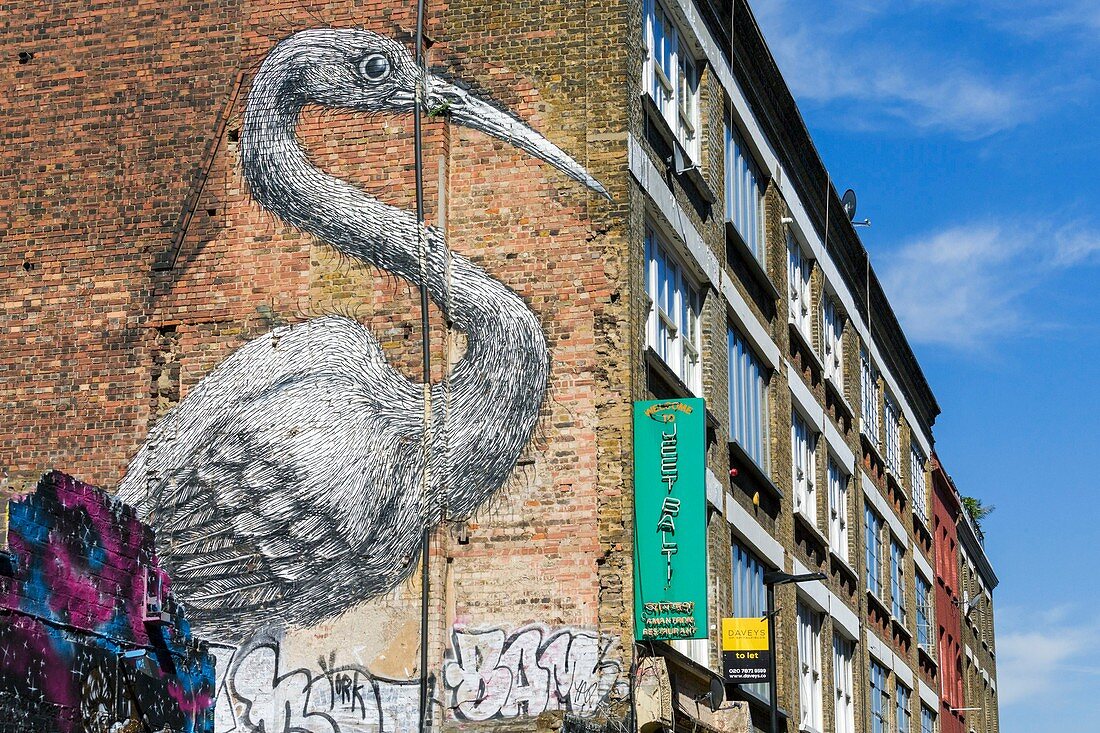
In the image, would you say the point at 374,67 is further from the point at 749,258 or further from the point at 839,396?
the point at 839,396

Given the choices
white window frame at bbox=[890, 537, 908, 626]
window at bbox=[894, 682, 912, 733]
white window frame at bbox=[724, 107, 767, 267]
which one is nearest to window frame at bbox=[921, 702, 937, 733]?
window at bbox=[894, 682, 912, 733]

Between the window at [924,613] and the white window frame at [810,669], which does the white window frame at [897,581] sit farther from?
the white window frame at [810,669]

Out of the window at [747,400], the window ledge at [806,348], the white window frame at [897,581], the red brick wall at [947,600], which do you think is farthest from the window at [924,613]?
the window at [747,400]

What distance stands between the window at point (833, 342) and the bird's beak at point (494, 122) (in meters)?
12.9

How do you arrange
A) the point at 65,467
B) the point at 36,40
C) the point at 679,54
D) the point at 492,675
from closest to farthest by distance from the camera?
1. the point at 492,675
2. the point at 65,467
3. the point at 36,40
4. the point at 679,54

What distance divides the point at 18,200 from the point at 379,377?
546cm

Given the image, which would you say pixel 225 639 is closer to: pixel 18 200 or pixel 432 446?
Result: pixel 432 446

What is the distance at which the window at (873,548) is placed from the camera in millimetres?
34312

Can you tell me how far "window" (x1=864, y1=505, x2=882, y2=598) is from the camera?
34.3 m

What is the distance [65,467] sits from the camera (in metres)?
20.1

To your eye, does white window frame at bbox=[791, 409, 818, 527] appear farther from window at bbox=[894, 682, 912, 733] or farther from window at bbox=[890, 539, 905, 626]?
window at bbox=[894, 682, 912, 733]

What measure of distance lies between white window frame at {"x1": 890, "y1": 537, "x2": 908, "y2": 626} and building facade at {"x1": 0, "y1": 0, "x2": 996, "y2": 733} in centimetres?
1528

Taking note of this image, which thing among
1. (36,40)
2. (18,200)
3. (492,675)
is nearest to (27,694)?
(492,675)

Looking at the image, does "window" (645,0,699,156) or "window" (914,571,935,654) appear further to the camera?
"window" (914,571,935,654)
